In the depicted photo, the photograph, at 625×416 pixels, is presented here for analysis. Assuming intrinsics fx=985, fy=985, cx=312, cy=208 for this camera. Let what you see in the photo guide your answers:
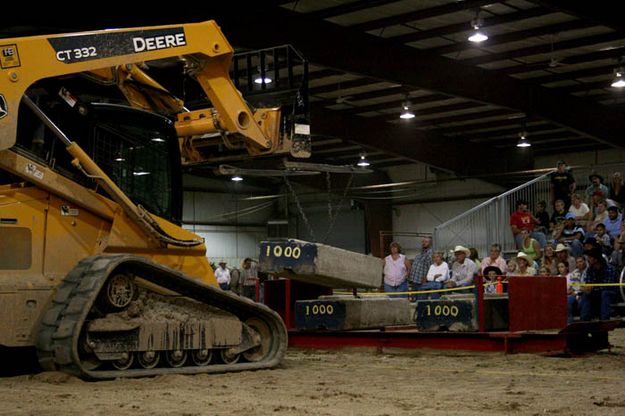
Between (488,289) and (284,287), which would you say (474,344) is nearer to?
(284,287)

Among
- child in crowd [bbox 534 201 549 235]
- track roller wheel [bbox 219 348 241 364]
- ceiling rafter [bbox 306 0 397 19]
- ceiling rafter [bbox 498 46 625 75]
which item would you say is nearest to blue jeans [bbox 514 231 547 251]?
child in crowd [bbox 534 201 549 235]

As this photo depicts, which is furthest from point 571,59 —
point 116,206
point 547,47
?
point 116,206

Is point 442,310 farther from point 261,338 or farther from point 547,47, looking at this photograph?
point 547,47

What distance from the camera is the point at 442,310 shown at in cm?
1472

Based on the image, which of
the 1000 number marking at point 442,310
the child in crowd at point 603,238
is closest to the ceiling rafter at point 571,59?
the child in crowd at point 603,238

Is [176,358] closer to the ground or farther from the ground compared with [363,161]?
closer to the ground

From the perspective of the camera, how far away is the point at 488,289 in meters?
18.6

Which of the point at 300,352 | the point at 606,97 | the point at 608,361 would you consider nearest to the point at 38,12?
the point at 300,352

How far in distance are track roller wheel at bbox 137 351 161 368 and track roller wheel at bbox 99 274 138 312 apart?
57cm

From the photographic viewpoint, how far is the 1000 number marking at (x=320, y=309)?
49.9 ft

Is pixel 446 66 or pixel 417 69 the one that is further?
pixel 446 66

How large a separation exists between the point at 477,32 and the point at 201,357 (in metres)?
13.2

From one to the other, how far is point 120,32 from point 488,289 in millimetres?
10058

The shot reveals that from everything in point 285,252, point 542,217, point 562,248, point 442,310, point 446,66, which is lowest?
point 442,310
